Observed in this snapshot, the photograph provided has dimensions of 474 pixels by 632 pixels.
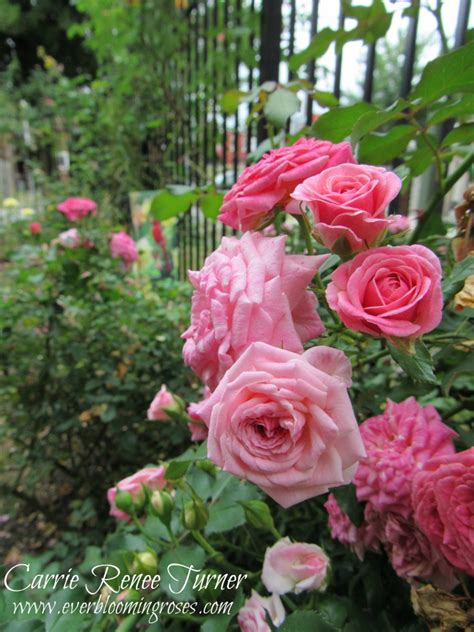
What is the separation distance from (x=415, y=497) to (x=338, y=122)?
1.48 feet

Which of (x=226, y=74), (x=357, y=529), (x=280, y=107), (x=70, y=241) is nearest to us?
(x=357, y=529)

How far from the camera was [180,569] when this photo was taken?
0.58 m

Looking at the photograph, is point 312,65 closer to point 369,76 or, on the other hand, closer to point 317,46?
point 369,76

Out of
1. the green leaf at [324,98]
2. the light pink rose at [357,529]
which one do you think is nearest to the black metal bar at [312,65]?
the green leaf at [324,98]

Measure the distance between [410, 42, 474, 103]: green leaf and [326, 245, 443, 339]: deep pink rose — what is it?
234mm

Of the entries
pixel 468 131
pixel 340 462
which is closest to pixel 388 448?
pixel 340 462

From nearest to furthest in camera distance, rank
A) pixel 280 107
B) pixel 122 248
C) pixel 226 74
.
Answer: pixel 280 107
pixel 122 248
pixel 226 74

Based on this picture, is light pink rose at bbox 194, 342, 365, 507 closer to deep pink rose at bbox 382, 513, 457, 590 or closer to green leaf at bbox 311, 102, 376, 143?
deep pink rose at bbox 382, 513, 457, 590

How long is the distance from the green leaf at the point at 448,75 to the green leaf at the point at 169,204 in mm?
409

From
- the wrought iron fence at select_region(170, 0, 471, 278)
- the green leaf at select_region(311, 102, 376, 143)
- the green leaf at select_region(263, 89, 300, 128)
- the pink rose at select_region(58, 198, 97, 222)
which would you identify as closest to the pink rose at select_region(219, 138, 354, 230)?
the green leaf at select_region(311, 102, 376, 143)

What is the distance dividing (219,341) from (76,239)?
47.9 inches

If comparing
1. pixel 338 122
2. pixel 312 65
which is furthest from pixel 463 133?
pixel 312 65

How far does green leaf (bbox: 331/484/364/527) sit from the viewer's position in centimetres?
55

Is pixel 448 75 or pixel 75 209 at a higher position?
pixel 448 75
